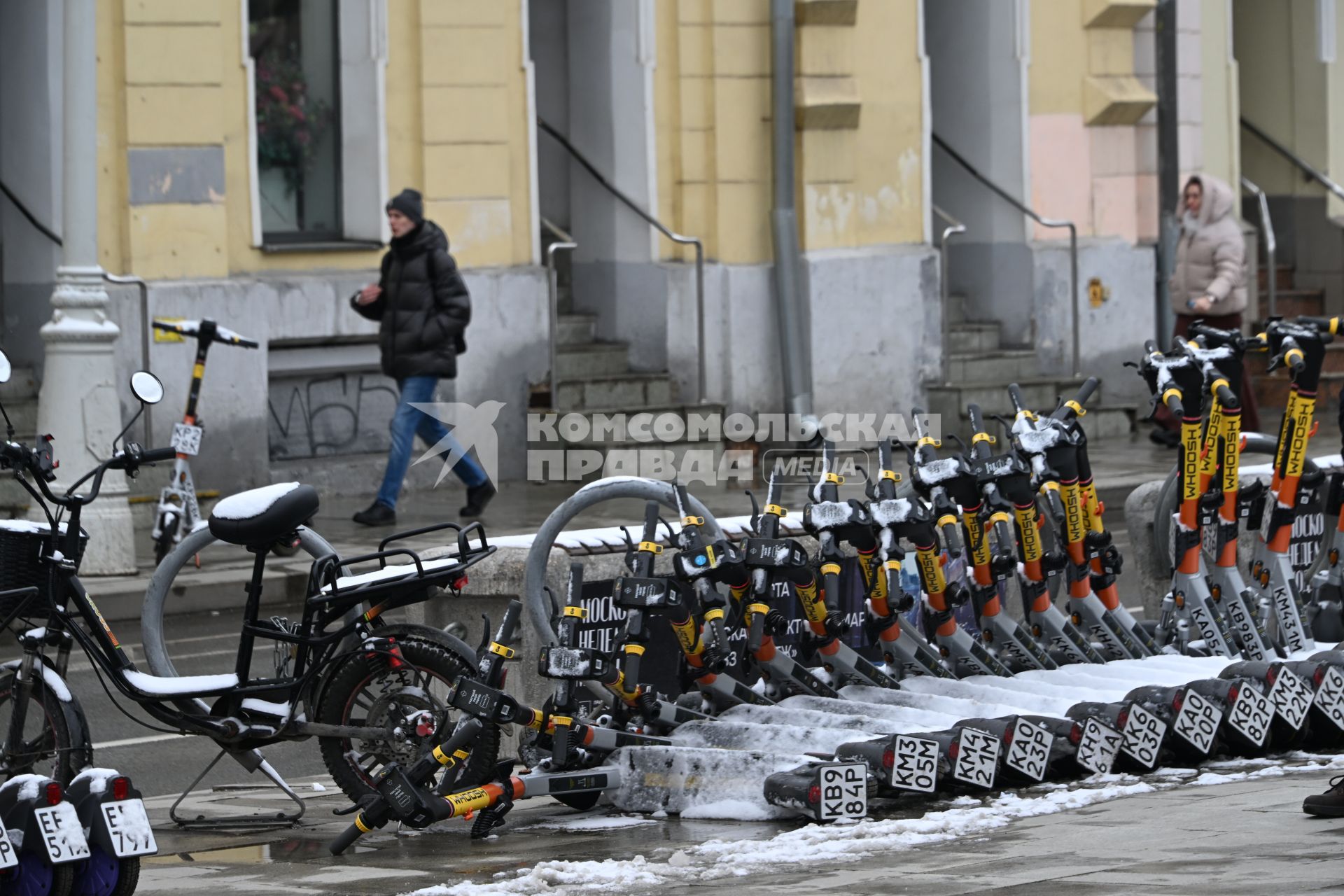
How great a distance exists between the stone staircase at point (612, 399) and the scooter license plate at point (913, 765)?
1037cm

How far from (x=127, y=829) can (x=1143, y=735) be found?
3060 millimetres

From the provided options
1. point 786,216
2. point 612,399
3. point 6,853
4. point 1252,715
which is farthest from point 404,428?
point 6,853

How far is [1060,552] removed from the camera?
25.9 ft

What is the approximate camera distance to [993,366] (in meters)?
20.0

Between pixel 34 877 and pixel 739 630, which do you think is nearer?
pixel 34 877

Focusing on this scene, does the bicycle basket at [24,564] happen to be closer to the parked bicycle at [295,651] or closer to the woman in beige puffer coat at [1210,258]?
the parked bicycle at [295,651]

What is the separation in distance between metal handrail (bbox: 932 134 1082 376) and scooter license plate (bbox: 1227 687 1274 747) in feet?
42.8

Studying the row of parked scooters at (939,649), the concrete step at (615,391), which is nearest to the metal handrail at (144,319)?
the concrete step at (615,391)

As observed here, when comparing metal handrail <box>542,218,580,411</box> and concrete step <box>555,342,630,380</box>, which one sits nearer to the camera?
metal handrail <box>542,218,580,411</box>

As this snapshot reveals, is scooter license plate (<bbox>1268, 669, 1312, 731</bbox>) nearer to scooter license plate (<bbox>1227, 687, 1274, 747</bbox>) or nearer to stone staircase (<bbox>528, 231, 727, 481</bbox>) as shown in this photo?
scooter license plate (<bbox>1227, 687, 1274, 747</bbox>)

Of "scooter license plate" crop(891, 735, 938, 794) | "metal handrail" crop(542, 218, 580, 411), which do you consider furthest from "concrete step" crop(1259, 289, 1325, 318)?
"scooter license plate" crop(891, 735, 938, 794)

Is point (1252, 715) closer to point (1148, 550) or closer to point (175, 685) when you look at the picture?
point (1148, 550)

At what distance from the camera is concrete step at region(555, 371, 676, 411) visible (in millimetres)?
17375

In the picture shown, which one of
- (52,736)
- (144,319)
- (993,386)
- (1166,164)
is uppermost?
(1166,164)
